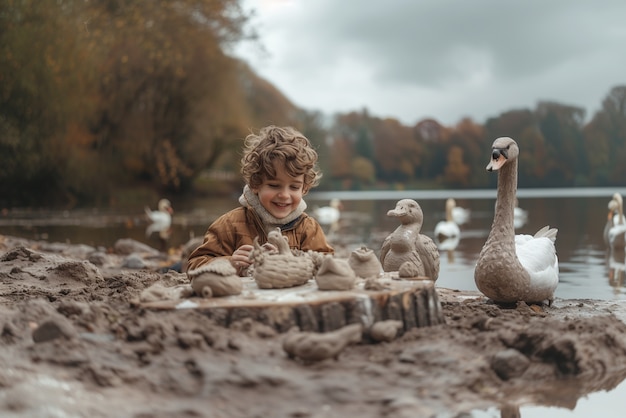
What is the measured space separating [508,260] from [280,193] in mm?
1844

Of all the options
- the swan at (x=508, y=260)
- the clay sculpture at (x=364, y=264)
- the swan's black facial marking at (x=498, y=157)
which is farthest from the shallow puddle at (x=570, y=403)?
the swan's black facial marking at (x=498, y=157)

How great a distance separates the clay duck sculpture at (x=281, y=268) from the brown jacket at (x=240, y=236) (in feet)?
3.11

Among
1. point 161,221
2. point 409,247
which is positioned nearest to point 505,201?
point 409,247

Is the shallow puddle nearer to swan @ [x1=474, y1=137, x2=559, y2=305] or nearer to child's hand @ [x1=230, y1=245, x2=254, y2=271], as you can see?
swan @ [x1=474, y1=137, x2=559, y2=305]

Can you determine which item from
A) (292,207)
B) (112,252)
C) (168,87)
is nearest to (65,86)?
(168,87)

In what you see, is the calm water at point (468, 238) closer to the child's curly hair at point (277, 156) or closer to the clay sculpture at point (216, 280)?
the clay sculpture at point (216, 280)

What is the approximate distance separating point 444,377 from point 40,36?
765 inches

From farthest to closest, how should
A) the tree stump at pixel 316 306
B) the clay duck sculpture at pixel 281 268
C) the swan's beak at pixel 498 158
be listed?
the swan's beak at pixel 498 158, the clay duck sculpture at pixel 281 268, the tree stump at pixel 316 306

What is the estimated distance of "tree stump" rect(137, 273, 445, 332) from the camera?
3852 millimetres

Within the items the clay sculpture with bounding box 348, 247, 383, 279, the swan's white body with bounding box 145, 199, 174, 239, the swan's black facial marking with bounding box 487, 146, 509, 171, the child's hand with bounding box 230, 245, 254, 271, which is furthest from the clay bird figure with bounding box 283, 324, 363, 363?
the swan's white body with bounding box 145, 199, 174, 239

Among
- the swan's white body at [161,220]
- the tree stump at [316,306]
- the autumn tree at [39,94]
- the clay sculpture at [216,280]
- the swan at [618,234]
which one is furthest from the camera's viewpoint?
the autumn tree at [39,94]

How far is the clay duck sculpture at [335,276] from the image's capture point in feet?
13.4

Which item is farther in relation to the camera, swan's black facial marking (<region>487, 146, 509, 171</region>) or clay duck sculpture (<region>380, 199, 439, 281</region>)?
clay duck sculpture (<region>380, 199, 439, 281</region>)

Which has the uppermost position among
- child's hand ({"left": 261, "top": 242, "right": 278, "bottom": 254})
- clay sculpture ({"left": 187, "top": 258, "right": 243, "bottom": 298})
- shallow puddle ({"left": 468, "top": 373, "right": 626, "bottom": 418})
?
child's hand ({"left": 261, "top": 242, "right": 278, "bottom": 254})
